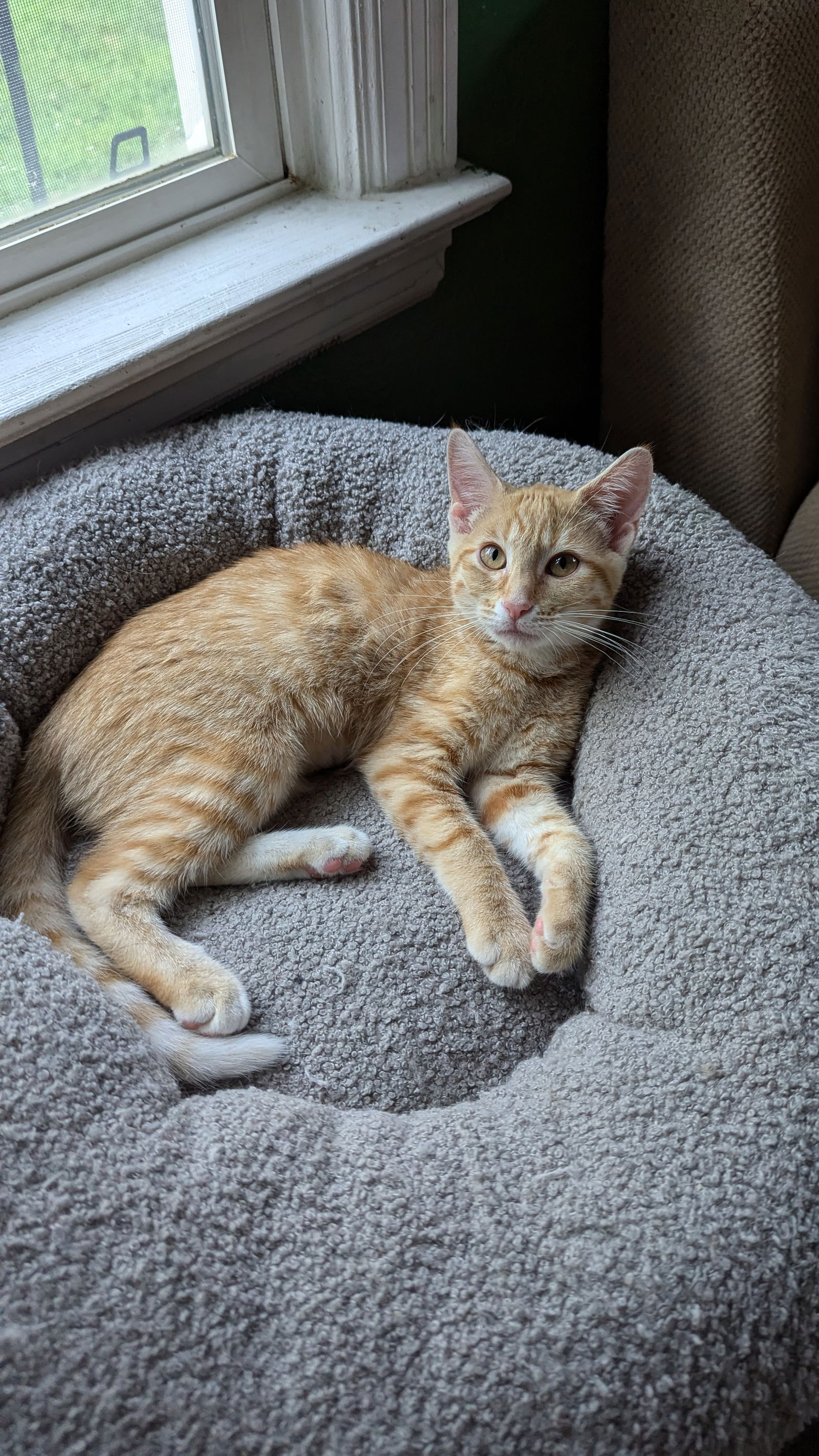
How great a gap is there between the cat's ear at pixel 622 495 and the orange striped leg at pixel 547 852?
34 cm

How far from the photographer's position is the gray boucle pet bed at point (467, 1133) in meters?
0.81

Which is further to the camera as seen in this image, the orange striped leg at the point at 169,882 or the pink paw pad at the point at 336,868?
the pink paw pad at the point at 336,868

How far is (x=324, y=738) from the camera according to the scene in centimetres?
142

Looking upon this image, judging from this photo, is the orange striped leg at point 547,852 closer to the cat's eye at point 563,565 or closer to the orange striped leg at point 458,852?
the orange striped leg at point 458,852

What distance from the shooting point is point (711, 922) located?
1.07 metres

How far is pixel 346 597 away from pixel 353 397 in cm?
52

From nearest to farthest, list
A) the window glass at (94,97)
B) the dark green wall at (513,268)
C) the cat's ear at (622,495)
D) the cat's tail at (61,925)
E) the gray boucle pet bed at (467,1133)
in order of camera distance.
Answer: the gray boucle pet bed at (467,1133)
the cat's tail at (61,925)
the cat's ear at (622,495)
the window glass at (94,97)
the dark green wall at (513,268)

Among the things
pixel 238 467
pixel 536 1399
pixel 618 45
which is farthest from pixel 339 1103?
pixel 618 45

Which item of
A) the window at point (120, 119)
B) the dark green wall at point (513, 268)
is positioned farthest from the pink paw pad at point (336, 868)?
the window at point (120, 119)

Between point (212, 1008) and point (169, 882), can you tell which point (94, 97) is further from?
point (212, 1008)

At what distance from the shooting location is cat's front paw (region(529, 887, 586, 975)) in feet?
3.76

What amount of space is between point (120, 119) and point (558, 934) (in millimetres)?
1271

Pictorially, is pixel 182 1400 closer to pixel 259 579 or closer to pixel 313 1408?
pixel 313 1408

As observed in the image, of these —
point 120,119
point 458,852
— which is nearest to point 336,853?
point 458,852
